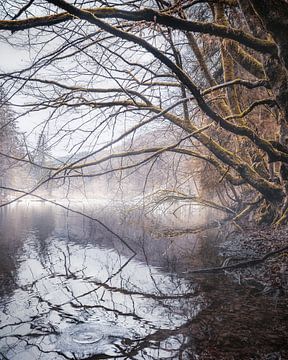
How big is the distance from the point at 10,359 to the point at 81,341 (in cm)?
79

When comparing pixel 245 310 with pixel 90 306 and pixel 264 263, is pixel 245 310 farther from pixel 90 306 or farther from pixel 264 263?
pixel 264 263

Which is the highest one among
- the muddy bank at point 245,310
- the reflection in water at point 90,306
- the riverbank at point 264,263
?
the riverbank at point 264,263

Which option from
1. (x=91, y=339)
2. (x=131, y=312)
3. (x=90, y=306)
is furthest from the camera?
(x=90, y=306)

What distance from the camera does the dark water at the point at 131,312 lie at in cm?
364

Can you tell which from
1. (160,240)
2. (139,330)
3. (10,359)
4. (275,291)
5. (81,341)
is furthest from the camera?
(160,240)

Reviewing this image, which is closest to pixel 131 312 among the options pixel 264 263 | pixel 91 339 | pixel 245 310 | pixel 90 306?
pixel 90 306

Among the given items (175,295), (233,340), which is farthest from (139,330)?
(175,295)

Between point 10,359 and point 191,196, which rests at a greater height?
point 191,196

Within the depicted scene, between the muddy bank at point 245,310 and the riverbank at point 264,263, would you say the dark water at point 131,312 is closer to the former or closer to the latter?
the muddy bank at point 245,310

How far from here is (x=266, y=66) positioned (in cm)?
440

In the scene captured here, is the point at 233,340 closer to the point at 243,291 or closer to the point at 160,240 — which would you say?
the point at 243,291

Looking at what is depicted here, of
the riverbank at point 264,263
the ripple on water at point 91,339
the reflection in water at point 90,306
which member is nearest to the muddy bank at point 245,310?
the riverbank at point 264,263

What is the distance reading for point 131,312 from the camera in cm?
477

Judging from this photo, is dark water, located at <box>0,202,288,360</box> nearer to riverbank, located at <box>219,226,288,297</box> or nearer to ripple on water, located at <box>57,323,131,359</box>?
ripple on water, located at <box>57,323,131,359</box>
